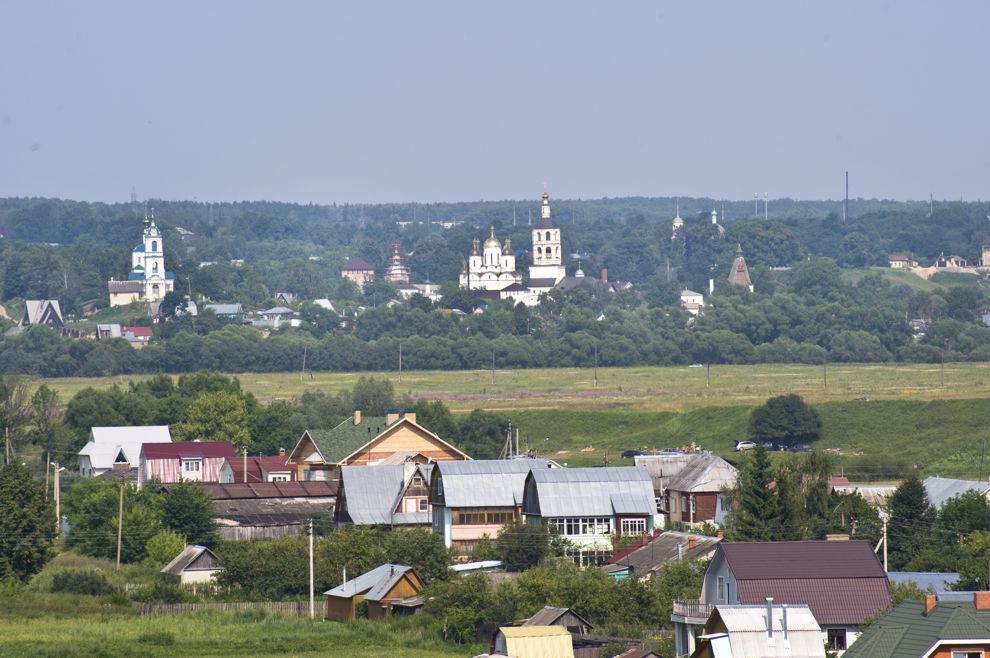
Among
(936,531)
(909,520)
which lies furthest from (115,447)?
(936,531)

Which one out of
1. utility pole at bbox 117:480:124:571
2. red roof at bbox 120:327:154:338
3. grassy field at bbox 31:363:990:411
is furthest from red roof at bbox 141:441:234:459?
red roof at bbox 120:327:154:338

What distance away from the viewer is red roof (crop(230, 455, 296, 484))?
63.5 metres

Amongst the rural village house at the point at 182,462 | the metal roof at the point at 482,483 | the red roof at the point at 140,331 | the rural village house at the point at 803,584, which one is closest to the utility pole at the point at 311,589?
the metal roof at the point at 482,483

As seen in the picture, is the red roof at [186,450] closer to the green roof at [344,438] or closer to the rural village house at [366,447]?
the rural village house at [366,447]

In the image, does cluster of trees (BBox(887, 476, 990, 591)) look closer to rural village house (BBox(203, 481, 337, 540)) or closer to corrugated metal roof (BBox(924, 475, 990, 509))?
corrugated metal roof (BBox(924, 475, 990, 509))

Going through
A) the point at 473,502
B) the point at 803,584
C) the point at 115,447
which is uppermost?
the point at 803,584

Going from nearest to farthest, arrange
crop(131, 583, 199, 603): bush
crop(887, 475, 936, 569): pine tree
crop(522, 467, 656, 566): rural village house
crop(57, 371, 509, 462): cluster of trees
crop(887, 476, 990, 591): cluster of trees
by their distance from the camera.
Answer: crop(887, 476, 990, 591): cluster of trees → crop(131, 583, 199, 603): bush → crop(887, 475, 936, 569): pine tree → crop(522, 467, 656, 566): rural village house → crop(57, 371, 509, 462): cluster of trees

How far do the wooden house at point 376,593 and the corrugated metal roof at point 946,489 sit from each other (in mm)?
13868

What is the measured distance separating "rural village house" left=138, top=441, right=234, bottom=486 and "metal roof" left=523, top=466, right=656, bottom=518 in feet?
64.8

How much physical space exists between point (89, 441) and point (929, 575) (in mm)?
43716

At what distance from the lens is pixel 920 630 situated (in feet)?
85.5

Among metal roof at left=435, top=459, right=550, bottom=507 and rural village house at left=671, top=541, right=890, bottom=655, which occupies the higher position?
rural village house at left=671, top=541, right=890, bottom=655

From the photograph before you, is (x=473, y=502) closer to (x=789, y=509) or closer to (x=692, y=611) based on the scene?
(x=789, y=509)

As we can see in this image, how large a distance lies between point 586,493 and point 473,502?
3009 millimetres
